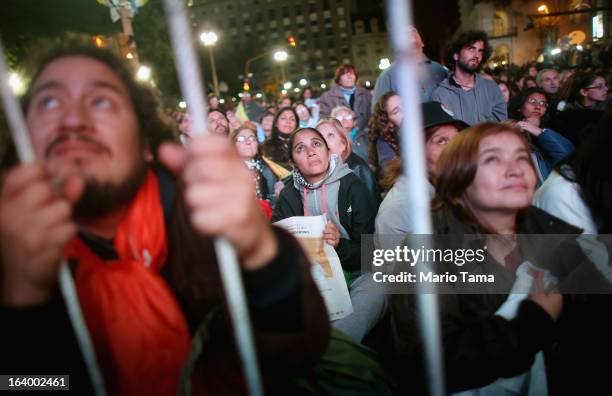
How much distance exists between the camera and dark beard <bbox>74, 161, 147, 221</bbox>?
1.00 metres

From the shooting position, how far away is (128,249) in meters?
1.11

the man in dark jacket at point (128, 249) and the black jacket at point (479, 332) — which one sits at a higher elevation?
the man in dark jacket at point (128, 249)

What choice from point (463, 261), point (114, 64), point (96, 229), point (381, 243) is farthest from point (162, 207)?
point (381, 243)

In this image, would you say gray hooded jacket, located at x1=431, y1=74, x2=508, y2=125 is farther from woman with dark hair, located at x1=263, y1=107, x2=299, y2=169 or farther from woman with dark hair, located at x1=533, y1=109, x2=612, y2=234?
woman with dark hair, located at x1=263, y1=107, x2=299, y2=169

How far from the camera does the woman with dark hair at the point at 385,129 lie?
4.08 meters

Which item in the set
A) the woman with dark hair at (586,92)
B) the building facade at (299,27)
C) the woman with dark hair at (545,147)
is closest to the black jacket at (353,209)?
the woman with dark hair at (545,147)

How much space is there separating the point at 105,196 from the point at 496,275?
1.67 metres

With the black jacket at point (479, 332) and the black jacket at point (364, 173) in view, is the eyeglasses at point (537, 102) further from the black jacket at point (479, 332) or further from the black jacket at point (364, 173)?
the black jacket at point (479, 332)

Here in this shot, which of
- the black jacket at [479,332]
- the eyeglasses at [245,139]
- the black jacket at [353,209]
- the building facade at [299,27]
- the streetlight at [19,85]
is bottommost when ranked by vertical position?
the black jacket at [479,332]

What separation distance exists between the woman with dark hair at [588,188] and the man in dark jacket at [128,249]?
171 centimetres

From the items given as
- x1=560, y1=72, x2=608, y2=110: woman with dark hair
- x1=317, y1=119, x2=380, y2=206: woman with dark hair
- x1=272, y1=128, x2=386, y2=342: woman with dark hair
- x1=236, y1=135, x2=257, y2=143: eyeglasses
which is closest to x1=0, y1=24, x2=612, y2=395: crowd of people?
x1=272, y1=128, x2=386, y2=342: woman with dark hair

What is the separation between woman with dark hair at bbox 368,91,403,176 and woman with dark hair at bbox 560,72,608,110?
3.12 meters

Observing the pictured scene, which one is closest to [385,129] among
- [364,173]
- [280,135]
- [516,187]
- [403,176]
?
[364,173]

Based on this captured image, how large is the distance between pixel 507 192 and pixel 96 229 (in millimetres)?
1749
